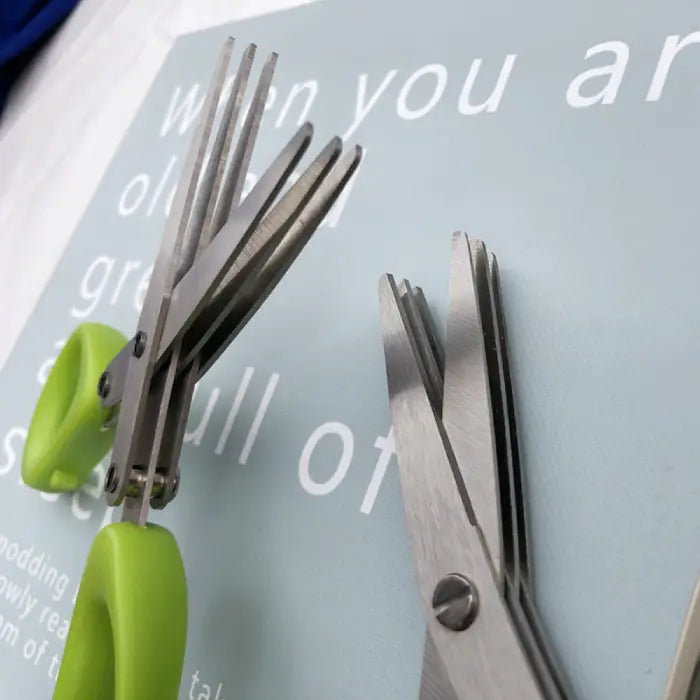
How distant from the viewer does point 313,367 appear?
386mm

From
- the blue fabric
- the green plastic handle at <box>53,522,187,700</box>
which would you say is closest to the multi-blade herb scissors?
the green plastic handle at <box>53,522,187,700</box>

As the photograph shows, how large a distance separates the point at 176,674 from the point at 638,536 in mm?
159

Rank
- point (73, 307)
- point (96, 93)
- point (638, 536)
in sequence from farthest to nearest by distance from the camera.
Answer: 1. point (96, 93)
2. point (73, 307)
3. point (638, 536)

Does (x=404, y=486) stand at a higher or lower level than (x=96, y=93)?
lower

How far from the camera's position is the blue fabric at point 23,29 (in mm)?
750

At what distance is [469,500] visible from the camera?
0.28 meters

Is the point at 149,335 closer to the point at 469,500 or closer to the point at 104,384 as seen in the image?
the point at 104,384

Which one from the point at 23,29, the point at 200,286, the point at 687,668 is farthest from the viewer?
the point at 23,29

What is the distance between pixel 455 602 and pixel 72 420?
22cm

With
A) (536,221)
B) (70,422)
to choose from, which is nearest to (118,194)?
(70,422)

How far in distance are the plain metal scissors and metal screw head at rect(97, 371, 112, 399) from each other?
13cm

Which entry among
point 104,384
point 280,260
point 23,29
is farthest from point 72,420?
point 23,29

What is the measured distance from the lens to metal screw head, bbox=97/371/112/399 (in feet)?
1.28

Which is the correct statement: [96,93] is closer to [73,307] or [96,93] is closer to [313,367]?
[73,307]
